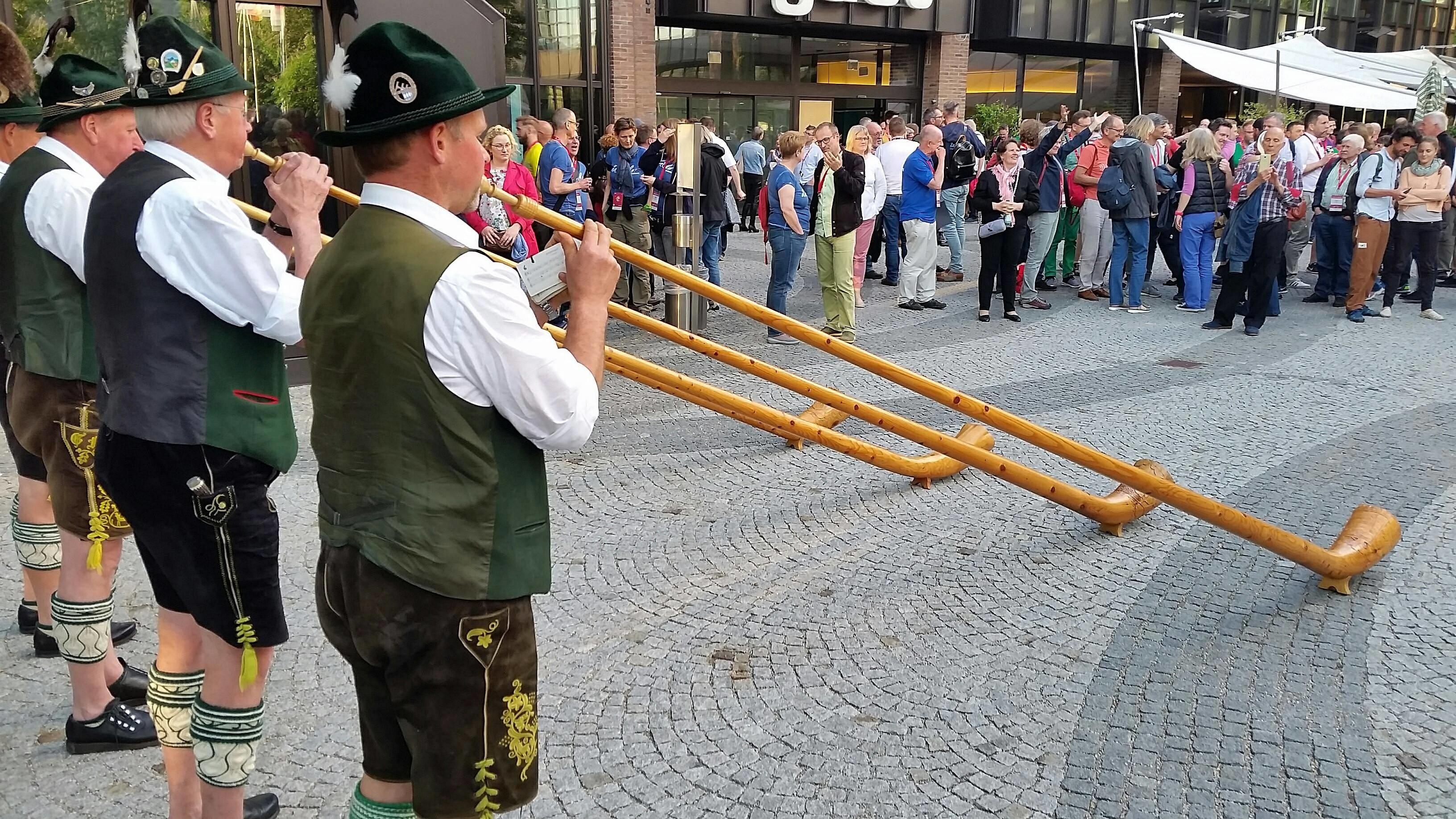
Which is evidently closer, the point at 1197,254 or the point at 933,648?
the point at 933,648

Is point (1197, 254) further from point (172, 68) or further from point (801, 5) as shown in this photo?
point (801, 5)

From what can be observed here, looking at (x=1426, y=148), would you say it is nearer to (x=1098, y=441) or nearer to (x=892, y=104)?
(x=1098, y=441)

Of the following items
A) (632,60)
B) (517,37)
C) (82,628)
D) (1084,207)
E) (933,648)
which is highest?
(517,37)

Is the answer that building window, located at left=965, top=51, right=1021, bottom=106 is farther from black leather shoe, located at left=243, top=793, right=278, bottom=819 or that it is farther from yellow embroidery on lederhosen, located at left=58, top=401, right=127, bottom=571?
black leather shoe, located at left=243, top=793, right=278, bottom=819

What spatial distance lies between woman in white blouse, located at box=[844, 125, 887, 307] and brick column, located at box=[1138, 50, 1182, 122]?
16510 mm

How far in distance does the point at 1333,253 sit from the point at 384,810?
12119 mm

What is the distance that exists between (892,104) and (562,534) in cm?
2014

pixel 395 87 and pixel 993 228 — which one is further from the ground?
pixel 395 87

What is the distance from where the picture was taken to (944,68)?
894 inches

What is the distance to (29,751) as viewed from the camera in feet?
10.9

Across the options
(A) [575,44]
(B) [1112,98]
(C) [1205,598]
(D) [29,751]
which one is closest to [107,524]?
(D) [29,751]

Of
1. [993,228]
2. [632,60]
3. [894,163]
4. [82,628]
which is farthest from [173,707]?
[632,60]

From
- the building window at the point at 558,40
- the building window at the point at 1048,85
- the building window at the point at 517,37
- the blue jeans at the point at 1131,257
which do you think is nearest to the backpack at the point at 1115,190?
the blue jeans at the point at 1131,257

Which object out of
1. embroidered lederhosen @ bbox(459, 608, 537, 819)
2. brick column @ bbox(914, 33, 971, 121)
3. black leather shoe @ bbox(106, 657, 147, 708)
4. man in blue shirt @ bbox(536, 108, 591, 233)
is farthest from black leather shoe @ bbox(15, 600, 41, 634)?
brick column @ bbox(914, 33, 971, 121)
